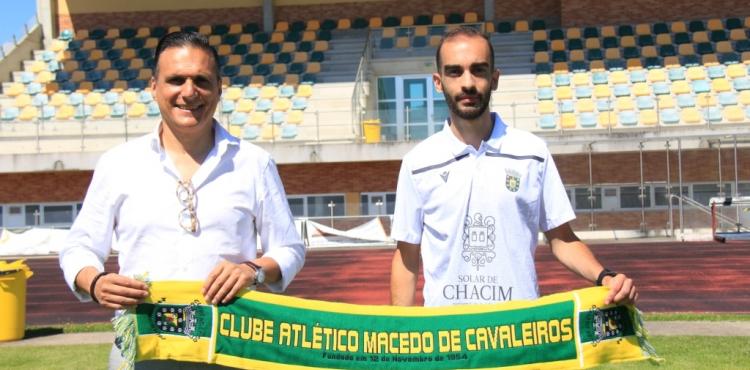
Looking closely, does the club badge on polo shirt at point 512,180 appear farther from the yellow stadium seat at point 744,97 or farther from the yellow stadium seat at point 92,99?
the yellow stadium seat at point 92,99

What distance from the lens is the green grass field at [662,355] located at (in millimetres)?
7688

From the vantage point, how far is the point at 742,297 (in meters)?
12.2

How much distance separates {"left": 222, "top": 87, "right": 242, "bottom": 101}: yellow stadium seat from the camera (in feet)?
98.0

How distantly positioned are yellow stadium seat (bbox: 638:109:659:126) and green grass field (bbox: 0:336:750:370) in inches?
718

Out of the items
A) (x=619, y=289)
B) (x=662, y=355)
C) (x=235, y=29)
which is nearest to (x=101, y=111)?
(x=235, y=29)

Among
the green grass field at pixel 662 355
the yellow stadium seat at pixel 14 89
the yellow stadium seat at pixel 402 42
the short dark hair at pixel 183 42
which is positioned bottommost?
the green grass field at pixel 662 355

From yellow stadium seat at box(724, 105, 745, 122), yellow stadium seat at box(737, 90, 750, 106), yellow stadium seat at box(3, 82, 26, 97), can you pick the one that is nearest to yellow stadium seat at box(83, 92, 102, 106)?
yellow stadium seat at box(3, 82, 26, 97)

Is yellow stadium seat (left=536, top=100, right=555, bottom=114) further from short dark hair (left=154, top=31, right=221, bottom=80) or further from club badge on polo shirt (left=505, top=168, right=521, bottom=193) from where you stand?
short dark hair (left=154, top=31, right=221, bottom=80)

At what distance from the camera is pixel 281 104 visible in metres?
29.0

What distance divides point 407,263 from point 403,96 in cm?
2699

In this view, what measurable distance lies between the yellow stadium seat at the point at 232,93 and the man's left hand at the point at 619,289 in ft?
88.8

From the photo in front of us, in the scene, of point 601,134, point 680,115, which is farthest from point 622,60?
point 601,134

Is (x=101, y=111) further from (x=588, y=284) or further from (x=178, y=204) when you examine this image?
(x=178, y=204)

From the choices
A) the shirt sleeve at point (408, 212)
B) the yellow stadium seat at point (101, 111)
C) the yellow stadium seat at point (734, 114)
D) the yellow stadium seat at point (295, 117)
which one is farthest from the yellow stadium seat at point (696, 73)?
the shirt sleeve at point (408, 212)
